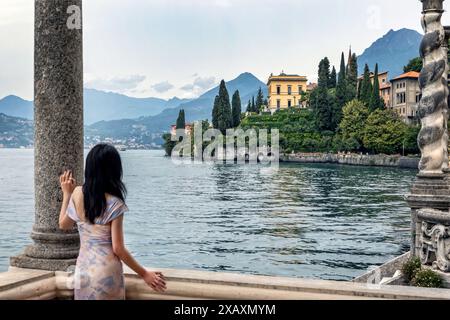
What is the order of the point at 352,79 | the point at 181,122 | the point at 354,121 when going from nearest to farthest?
the point at 354,121 < the point at 352,79 < the point at 181,122

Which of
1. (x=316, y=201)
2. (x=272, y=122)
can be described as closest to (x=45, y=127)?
(x=316, y=201)

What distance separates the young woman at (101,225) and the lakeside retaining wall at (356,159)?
83.3 m

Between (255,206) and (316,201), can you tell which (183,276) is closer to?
(255,206)

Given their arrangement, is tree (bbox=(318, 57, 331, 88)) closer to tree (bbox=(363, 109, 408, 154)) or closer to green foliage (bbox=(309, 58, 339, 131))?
green foliage (bbox=(309, 58, 339, 131))

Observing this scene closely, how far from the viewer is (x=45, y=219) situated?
5.43 meters

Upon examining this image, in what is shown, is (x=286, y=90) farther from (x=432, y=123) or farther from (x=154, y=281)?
(x=154, y=281)

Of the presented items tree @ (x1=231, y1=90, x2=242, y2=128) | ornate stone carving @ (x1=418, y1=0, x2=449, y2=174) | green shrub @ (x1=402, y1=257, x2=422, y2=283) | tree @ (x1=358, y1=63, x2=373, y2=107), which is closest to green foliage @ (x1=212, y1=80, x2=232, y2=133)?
tree @ (x1=231, y1=90, x2=242, y2=128)

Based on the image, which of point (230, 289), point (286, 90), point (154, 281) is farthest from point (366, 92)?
point (154, 281)

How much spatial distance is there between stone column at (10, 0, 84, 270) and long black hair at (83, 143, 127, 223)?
1.47 metres

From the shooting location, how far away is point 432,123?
1033 centimetres

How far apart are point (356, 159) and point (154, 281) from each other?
3945 inches

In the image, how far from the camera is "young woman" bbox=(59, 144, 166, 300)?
157 inches

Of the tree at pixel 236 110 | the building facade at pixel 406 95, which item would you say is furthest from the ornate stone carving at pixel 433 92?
the tree at pixel 236 110

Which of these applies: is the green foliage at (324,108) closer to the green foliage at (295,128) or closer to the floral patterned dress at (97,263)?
the green foliage at (295,128)
